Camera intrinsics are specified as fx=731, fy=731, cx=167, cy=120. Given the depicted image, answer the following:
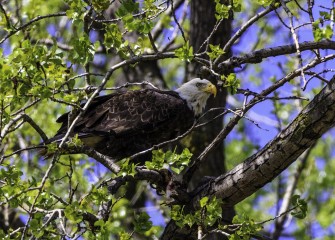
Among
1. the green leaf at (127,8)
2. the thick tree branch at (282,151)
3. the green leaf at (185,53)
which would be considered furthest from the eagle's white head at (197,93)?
the green leaf at (127,8)

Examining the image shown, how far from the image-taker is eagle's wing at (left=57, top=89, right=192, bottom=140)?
5.92m

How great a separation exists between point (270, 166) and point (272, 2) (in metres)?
0.98

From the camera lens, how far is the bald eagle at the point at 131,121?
5945mm

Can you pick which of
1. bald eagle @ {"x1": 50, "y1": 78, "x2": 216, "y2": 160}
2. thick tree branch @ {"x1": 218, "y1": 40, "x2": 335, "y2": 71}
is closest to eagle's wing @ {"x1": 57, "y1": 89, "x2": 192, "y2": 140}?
bald eagle @ {"x1": 50, "y1": 78, "x2": 216, "y2": 160}

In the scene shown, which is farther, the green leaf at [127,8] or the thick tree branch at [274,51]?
the thick tree branch at [274,51]

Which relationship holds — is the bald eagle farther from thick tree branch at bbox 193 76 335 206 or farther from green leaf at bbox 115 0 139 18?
green leaf at bbox 115 0 139 18

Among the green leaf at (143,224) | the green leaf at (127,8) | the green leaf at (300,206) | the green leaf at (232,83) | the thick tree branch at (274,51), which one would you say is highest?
the thick tree branch at (274,51)

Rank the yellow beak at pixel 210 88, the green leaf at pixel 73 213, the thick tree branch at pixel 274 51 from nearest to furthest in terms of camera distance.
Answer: the green leaf at pixel 73 213, the thick tree branch at pixel 274 51, the yellow beak at pixel 210 88

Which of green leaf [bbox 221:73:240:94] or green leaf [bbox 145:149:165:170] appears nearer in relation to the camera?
green leaf [bbox 145:149:165:170]

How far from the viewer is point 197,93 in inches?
255

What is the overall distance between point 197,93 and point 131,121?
2.48 ft

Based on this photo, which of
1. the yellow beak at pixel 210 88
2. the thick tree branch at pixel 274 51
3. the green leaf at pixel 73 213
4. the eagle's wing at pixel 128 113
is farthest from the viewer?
the yellow beak at pixel 210 88

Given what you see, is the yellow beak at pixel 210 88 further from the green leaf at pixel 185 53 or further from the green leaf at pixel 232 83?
the green leaf at pixel 185 53

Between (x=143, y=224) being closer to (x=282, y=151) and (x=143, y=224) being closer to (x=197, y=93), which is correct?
(x=282, y=151)
